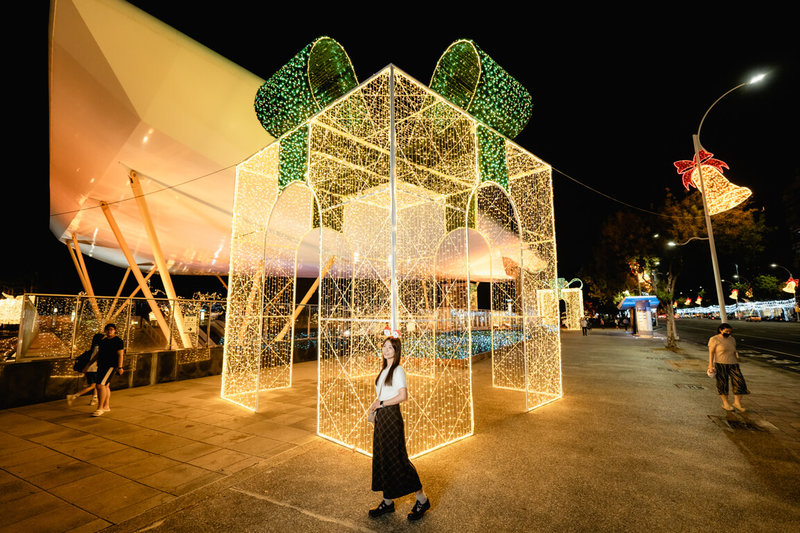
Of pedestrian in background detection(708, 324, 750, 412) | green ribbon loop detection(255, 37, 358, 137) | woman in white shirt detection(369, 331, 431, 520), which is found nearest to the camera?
woman in white shirt detection(369, 331, 431, 520)

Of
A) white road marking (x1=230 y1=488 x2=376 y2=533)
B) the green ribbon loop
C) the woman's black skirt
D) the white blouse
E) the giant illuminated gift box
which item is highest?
the green ribbon loop

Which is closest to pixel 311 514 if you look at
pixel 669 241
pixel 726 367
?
pixel 726 367

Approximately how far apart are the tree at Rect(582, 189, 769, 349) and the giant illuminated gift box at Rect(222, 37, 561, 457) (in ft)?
26.1

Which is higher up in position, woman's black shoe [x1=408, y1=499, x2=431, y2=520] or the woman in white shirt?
the woman in white shirt

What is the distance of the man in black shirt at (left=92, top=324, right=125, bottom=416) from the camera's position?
6074mm

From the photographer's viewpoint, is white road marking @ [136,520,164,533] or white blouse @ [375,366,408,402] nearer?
white road marking @ [136,520,164,533]

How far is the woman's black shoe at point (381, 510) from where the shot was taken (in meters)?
2.94

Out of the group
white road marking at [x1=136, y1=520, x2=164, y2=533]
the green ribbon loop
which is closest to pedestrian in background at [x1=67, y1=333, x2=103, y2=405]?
white road marking at [x1=136, y1=520, x2=164, y2=533]

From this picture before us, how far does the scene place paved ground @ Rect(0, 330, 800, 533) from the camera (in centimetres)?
295

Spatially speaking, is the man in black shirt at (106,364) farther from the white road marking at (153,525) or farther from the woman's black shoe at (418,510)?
the woman's black shoe at (418,510)

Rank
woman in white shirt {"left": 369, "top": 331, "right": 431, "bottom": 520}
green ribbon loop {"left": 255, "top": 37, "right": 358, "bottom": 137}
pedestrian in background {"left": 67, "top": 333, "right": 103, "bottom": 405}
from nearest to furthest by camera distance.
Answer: woman in white shirt {"left": 369, "top": 331, "right": 431, "bottom": 520} → green ribbon loop {"left": 255, "top": 37, "right": 358, "bottom": 137} → pedestrian in background {"left": 67, "top": 333, "right": 103, "bottom": 405}

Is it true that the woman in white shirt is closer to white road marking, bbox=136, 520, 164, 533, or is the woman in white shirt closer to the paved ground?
the paved ground

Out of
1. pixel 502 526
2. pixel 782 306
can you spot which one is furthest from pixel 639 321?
pixel 782 306

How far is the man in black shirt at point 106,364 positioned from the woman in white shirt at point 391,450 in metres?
5.52
